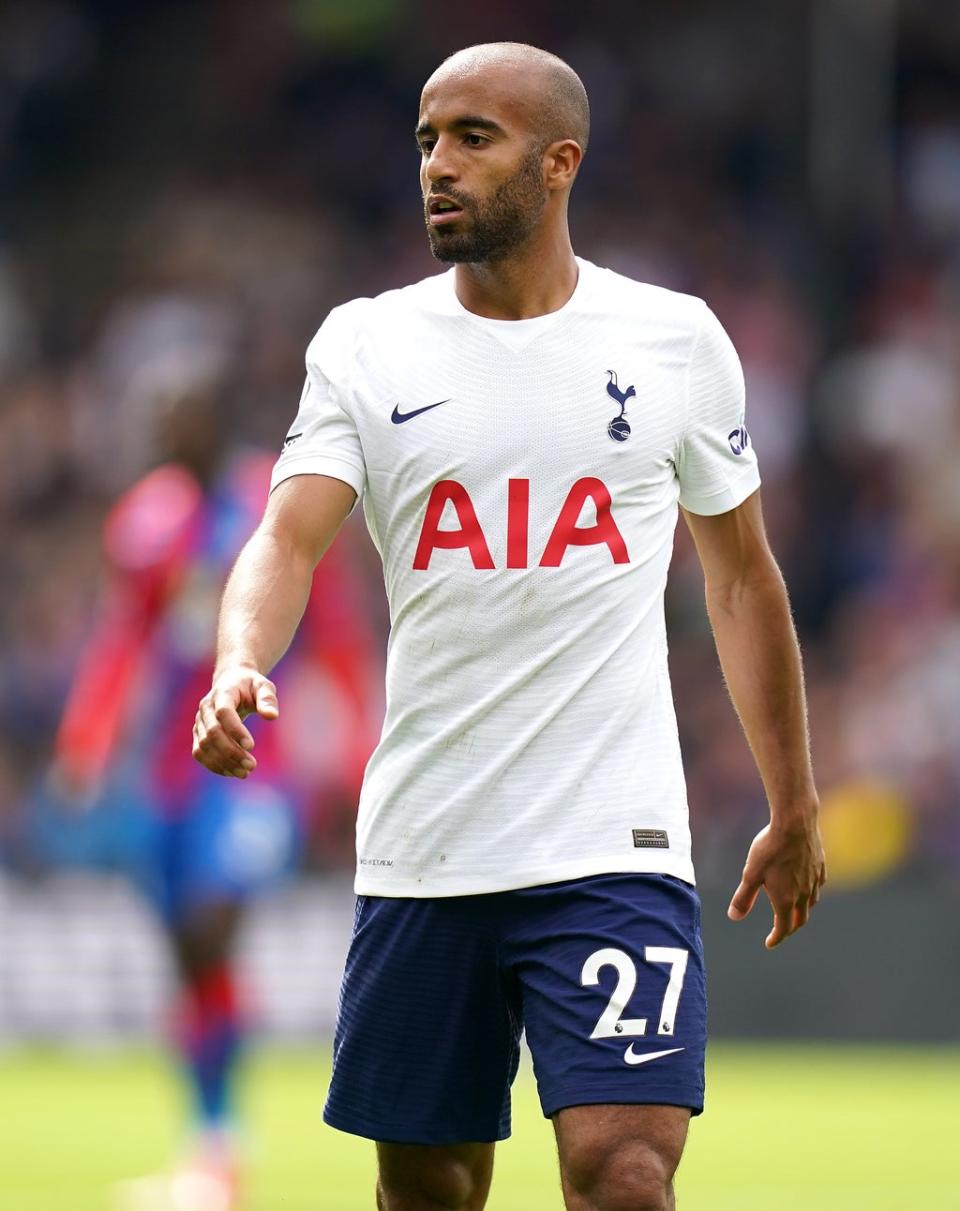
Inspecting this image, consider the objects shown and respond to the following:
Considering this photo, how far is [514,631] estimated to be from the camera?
188 inches

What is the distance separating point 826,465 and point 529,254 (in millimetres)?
11820

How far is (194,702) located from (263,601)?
4540mm

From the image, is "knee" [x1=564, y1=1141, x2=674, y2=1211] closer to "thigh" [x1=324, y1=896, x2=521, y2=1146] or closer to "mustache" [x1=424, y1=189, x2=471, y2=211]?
"thigh" [x1=324, y1=896, x2=521, y2=1146]

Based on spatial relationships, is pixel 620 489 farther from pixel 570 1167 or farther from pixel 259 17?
pixel 259 17

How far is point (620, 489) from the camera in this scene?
4.79m

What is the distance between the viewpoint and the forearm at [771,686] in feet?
16.1

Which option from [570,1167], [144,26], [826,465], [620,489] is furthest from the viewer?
[144,26]

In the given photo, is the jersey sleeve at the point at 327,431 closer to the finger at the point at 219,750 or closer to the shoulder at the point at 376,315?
the shoulder at the point at 376,315

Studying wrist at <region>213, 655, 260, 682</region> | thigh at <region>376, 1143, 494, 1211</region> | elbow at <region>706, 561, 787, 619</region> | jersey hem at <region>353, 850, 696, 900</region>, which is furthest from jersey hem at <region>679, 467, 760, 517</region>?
thigh at <region>376, 1143, 494, 1211</region>

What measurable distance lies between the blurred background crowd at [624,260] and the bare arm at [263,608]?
899 centimetres

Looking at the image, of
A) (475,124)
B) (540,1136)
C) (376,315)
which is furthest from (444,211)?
(540,1136)

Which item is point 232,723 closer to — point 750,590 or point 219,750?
point 219,750

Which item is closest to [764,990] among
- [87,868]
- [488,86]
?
[87,868]

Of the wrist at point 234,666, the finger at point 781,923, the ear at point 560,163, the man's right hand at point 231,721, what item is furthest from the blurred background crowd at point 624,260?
the man's right hand at point 231,721
